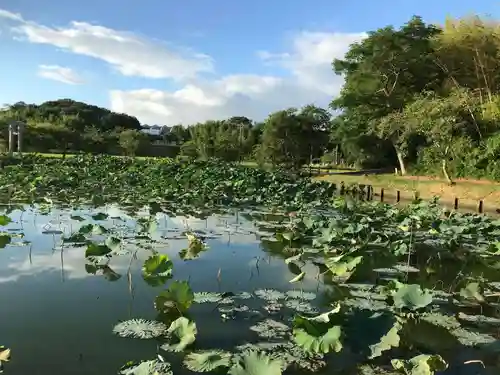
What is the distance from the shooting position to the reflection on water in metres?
3.52

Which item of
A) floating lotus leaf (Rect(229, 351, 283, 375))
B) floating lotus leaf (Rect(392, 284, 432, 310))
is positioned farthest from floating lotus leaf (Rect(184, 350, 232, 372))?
floating lotus leaf (Rect(392, 284, 432, 310))

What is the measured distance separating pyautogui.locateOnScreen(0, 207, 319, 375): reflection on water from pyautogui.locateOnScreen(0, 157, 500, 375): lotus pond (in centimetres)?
2

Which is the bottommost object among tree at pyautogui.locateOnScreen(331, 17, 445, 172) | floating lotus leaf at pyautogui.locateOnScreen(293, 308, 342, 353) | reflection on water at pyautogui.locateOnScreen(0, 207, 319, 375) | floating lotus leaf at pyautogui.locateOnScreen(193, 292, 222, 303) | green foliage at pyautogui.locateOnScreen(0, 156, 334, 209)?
reflection on water at pyautogui.locateOnScreen(0, 207, 319, 375)

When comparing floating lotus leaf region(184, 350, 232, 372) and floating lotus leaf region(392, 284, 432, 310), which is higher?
floating lotus leaf region(392, 284, 432, 310)

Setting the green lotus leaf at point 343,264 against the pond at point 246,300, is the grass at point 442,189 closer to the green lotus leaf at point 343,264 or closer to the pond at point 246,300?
the pond at point 246,300

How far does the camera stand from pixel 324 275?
6062 mm

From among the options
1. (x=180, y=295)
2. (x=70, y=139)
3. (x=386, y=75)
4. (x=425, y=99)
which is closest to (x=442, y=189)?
(x=425, y=99)

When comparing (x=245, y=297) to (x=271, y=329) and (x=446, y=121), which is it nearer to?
(x=271, y=329)

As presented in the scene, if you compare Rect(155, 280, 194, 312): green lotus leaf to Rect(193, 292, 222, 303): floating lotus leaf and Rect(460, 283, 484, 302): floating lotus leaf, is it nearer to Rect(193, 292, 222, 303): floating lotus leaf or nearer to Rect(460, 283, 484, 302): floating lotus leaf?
Rect(193, 292, 222, 303): floating lotus leaf

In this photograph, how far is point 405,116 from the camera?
79.2ft

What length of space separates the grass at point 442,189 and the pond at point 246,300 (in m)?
10.2

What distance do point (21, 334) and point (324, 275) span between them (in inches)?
137

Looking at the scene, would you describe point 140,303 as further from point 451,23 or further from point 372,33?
point 451,23

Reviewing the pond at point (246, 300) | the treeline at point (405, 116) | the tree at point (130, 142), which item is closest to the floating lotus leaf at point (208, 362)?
the pond at point (246, 300)
